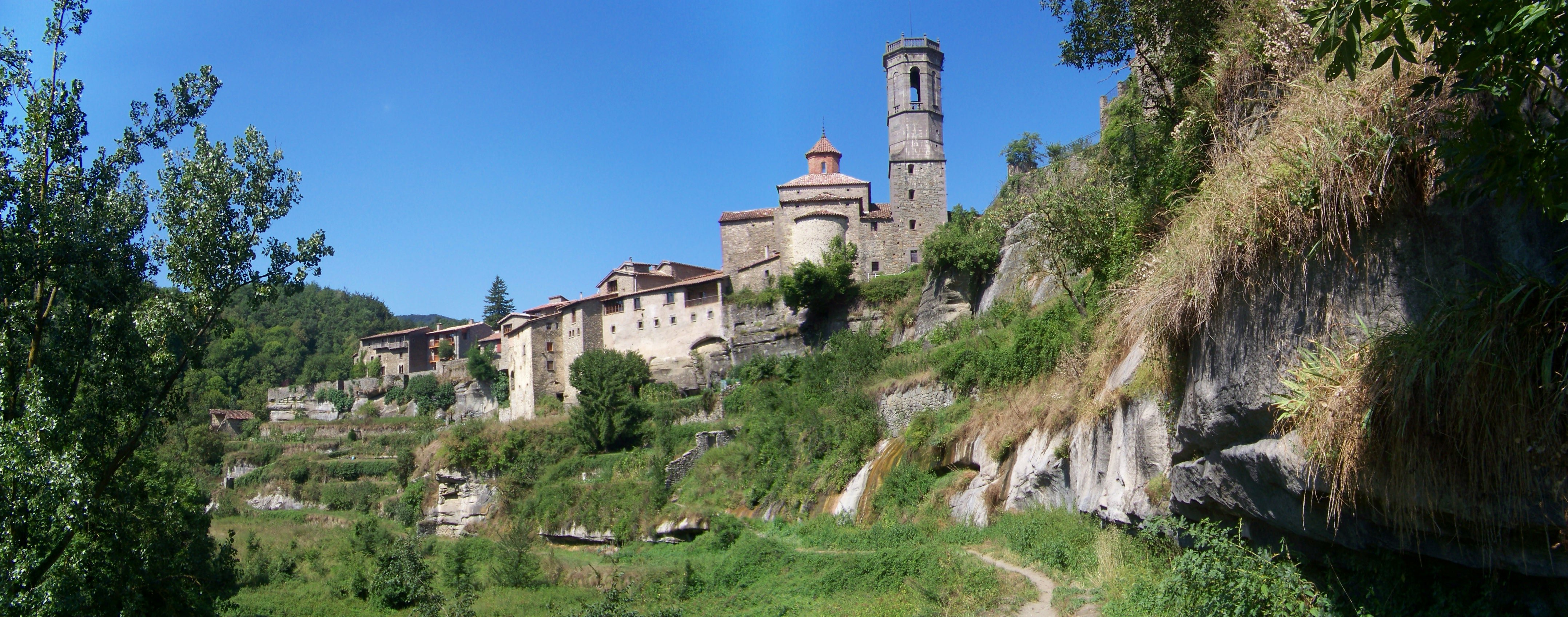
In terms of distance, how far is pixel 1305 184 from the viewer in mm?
5652

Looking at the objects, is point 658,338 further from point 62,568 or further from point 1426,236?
point 1426,236

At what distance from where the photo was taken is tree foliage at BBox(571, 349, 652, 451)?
3966 centimetres

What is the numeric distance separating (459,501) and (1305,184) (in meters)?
38.1

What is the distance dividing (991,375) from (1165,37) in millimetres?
10189

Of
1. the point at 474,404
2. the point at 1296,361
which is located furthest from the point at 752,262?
the point at 1296,361

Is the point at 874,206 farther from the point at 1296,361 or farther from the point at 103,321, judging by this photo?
the point at 1296,361

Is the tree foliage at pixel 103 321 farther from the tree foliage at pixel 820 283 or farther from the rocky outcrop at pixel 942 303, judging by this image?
the tree foliage at pixel 820 283

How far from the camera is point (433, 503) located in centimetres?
3909

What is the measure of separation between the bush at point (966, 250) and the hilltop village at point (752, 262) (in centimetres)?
988

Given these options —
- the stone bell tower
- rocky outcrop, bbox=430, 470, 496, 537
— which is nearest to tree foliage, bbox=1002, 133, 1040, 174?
the stone bell tower

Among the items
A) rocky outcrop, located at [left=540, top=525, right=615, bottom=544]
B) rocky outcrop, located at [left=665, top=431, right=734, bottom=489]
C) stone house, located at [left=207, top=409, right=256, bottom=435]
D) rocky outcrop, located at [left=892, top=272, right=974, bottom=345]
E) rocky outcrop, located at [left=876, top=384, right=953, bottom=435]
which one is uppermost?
rocky outcrop, located at [left=892, top=272, right=974, bottom=345]

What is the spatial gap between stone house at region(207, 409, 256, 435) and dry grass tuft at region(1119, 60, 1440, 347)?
6715 centimetres

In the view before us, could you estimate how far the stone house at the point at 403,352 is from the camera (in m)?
75.6

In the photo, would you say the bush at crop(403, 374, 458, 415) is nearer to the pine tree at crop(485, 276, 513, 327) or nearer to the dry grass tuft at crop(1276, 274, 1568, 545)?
the pine tree at crop(485, 276, 513, 327)
